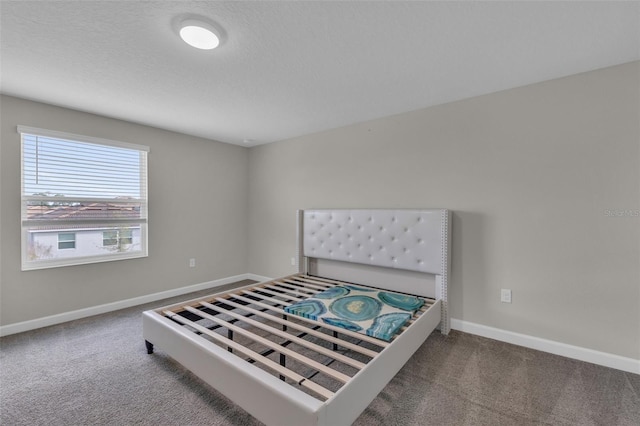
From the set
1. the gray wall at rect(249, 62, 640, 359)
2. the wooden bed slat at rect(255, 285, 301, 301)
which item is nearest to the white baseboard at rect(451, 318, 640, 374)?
the gray wall at rect(249, 62, 640, 359)

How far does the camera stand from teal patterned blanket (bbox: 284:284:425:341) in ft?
6.47

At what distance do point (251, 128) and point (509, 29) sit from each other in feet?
9.29

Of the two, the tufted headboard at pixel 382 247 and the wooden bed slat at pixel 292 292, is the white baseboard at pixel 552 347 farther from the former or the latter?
the wooden bed slat at pixel 292 292

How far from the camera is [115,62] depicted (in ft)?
6.59

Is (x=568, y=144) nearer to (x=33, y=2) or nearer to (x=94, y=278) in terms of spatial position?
(x=33, y=2)

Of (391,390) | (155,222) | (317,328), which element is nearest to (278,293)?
(317,328)

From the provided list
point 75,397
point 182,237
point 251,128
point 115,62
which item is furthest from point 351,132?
point 75,397

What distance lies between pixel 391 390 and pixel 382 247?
1.42 meters

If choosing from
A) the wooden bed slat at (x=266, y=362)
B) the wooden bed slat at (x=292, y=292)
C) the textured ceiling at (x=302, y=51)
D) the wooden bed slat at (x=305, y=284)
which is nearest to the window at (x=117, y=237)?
the textured ceiling at (x=302, y=51)

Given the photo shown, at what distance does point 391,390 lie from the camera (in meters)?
1.84

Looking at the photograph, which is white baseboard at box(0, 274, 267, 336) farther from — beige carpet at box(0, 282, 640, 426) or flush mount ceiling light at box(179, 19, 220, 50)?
flush mount ceiling light at box(179, 19, 220, 50)

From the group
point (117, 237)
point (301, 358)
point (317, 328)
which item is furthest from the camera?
point (117, 237)

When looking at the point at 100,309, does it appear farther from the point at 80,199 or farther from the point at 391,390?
the point at 391,390

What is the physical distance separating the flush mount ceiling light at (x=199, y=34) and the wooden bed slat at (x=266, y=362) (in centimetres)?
192
